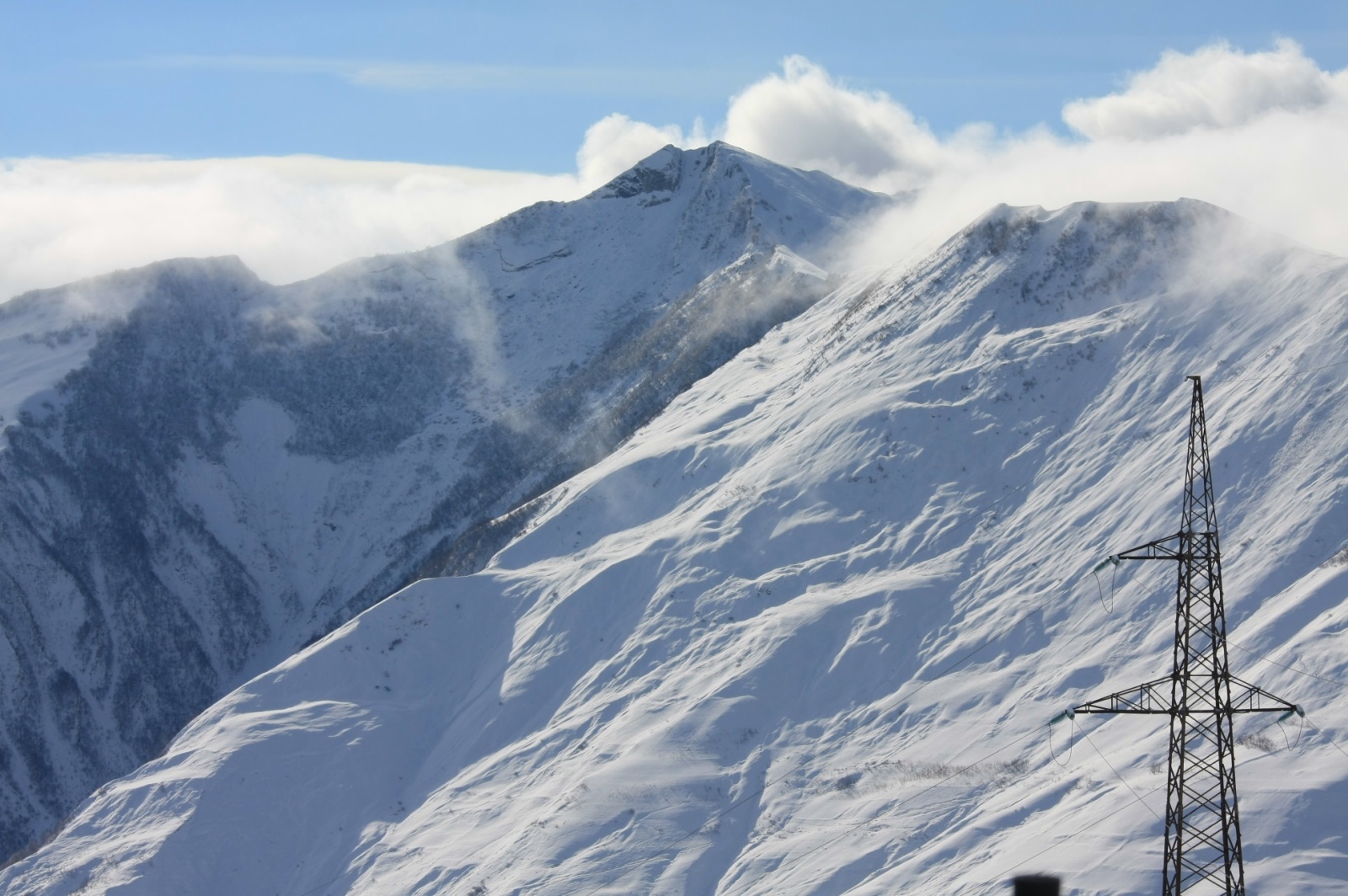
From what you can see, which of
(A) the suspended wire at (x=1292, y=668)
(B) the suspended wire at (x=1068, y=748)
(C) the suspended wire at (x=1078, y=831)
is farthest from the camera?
(B) the suspended wire at (x=1068, y=748)

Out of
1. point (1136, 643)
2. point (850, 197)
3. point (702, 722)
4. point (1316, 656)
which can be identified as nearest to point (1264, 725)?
point (1316, 656)

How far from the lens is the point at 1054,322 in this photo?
278ft

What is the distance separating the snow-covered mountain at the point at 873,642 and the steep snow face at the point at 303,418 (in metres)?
19.8

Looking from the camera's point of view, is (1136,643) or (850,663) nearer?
(1136,643)

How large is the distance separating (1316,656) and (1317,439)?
1687cm

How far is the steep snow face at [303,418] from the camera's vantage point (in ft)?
417

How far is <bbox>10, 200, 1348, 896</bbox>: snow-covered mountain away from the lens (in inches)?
2196

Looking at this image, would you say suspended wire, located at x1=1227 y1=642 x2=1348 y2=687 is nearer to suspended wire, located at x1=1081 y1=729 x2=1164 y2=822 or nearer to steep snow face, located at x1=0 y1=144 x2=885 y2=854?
suspended wire, located at x1=1081 y1=729 x2=1164 y2=822

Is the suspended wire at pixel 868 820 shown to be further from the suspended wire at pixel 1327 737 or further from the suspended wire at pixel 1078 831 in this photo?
the suspended wire at pixel 1327 737

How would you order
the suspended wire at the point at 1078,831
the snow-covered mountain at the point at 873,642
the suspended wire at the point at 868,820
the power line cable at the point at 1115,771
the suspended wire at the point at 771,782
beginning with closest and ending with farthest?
the power line cable at the point at 1115,771 < the suspended wire at the point at 1078,831 < the snow-covered mountain at the point at 873,642 < the suspended wire at the point at 868,820 < the suspended wire at the point at 771,782

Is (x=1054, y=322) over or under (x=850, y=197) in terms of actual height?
under

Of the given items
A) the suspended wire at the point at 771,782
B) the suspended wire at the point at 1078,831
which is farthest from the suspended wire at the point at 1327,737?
the suspended wire at the point at 771,782

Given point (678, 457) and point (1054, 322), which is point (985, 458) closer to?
point (1054, 322)

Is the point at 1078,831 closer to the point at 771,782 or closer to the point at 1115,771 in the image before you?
the point at 1115,771
